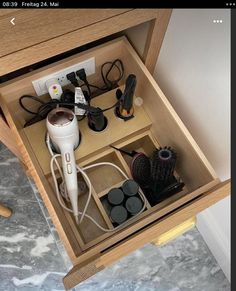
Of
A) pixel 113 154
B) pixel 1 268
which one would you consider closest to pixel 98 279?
pixel 1 268

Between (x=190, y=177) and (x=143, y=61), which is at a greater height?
(x=143, y=61)

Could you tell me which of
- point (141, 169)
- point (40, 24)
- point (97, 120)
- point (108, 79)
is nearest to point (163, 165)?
point (141, 169)

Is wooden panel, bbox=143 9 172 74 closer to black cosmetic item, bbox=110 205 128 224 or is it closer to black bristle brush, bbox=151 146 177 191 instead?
black bristle brush, bbox=151 146 177 191

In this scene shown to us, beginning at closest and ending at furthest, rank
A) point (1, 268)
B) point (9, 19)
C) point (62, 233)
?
1. point (9, 19)
2. point (62, 233)
3. point (1, 268)

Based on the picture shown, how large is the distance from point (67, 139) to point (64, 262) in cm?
48

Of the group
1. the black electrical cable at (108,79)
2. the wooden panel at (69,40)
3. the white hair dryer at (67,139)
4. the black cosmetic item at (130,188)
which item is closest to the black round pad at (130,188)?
the black cosmetic item at (130,188)

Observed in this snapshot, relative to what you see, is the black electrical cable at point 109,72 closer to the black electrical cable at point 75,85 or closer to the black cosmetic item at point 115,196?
the black electrical cable at point 75,85

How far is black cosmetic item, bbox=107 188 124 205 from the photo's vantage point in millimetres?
917

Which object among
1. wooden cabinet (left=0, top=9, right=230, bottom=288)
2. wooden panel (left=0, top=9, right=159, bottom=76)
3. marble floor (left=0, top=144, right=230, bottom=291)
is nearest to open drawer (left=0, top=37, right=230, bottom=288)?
wooden cabinet (left=0, top=9, right=230, bottom=288)

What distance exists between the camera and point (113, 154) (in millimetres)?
978

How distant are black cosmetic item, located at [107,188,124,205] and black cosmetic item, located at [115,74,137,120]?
193mm

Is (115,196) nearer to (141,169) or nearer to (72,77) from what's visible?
(141,169)

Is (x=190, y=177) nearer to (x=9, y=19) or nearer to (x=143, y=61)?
(x=143, y=61)
